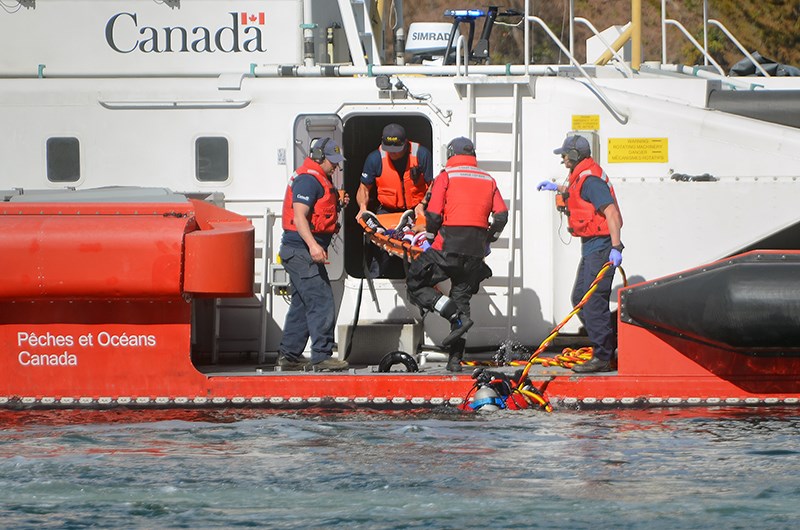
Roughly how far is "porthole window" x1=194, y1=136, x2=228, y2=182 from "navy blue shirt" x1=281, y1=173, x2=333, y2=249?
786mm

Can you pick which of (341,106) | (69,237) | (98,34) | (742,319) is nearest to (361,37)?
(341,106)

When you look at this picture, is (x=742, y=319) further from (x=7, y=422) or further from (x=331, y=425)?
(x=7, y=422)

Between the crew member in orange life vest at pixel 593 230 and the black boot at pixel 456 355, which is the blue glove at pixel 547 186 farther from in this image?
the black boot at pixel 456 355

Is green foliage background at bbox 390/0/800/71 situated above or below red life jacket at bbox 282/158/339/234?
above

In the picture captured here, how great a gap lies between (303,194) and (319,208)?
0.16m

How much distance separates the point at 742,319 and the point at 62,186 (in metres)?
4.63

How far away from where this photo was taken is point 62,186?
930cm

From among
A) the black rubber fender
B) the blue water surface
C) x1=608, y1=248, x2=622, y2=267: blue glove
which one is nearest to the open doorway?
the black rubber fender

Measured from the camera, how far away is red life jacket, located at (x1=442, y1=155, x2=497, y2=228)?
28.1ft

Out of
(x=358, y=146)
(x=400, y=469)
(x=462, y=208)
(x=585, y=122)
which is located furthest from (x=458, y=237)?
(x=358, y=146)

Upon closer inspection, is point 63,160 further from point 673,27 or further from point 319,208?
point 673,27

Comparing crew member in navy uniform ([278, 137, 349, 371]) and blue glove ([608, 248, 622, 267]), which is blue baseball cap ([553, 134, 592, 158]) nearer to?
blue glove ([608, 248, 622, 267])

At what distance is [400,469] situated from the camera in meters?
7.02

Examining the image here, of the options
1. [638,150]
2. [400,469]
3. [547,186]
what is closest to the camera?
[400,469]
